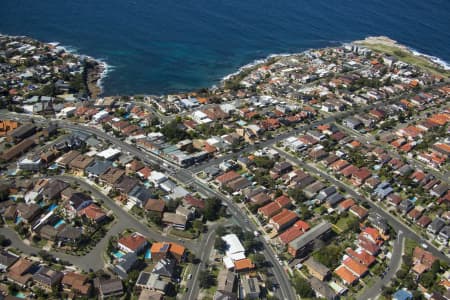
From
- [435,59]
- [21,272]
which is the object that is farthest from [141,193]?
[435,59]

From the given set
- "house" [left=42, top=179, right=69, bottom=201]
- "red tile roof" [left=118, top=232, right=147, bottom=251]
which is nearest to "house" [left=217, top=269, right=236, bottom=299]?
"red tile roof" [left=118, top=232, right=147, bottom=251]

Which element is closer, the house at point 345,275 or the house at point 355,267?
the house at point 345,275

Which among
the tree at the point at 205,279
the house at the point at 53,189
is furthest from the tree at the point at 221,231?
the house at the point at 53,189

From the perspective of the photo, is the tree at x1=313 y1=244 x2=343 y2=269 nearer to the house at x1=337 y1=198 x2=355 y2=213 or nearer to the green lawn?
the green lawn

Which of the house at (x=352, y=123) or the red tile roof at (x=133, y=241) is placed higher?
the house at (x=352, y=123)

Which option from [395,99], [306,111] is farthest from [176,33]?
[395,99]

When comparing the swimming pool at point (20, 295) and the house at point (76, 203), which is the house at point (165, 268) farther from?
the house at point (76, 203)
